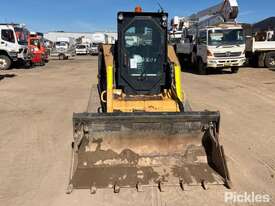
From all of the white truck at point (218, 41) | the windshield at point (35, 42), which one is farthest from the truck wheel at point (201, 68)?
the windshield at point (35, 42)

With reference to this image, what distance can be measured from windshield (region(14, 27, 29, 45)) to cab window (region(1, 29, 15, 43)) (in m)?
0.39

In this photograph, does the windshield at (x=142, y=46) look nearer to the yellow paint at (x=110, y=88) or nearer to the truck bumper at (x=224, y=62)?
the yellow paint at (x=110, y=88)

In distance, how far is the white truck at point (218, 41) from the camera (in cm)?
1969

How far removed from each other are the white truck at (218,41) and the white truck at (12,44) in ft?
34.7

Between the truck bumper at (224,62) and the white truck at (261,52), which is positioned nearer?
the truck bumper at (224,62)

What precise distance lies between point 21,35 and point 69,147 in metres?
19.6

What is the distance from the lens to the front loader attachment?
5.39 m

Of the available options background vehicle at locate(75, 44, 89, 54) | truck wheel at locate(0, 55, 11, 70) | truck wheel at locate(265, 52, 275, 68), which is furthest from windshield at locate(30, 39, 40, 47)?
background vehicle at locate(75, 44, 89, 54)

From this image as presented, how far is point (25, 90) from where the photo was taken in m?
15.2

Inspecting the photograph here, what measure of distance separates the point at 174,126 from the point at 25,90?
1066 cm

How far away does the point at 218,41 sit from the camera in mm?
19719

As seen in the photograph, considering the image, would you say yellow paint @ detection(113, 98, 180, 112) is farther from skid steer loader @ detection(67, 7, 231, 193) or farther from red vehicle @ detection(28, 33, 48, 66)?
red vehicle @ detection(28, 33, 48, 66)

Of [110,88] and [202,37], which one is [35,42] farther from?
[110,88]

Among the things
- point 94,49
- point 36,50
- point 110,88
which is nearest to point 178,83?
point 110,88
